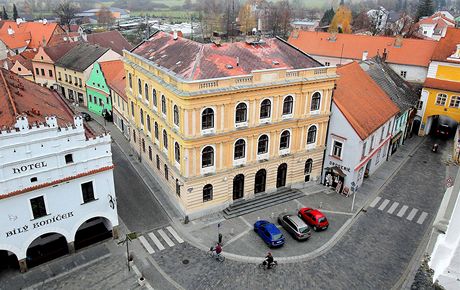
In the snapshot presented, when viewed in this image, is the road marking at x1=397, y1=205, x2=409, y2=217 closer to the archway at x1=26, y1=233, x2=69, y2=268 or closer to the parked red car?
the parked red car

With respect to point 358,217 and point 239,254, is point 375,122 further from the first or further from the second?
point 239,254

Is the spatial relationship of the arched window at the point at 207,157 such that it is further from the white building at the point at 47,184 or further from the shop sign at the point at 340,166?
the shop sign at the point at 340,166

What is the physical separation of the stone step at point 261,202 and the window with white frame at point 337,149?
5.60 m

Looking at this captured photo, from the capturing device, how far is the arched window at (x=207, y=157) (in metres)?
34.5

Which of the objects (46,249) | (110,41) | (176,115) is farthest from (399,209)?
(110,41)

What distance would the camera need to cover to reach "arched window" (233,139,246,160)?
1421 inches

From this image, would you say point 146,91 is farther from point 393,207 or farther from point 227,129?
point 393,207

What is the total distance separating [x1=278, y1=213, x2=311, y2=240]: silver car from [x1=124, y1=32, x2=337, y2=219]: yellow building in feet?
18.4

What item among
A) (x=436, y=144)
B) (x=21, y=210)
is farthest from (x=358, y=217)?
(x=21, y=210)

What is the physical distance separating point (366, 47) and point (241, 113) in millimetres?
42875

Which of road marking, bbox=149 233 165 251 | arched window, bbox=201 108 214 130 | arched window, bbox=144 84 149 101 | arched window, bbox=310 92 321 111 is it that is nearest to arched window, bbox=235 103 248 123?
arched window, bbox=201 108 214 130

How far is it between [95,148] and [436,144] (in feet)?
148

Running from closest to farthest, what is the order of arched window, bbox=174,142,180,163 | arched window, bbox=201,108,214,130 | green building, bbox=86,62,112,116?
arched window, bbox=201,108,214,130 < arched window, bbox=174,142,180,163 < green building, bbox=86,62,112,116

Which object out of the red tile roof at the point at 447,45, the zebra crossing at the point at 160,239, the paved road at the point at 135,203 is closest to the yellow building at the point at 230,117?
the paved road at the point at 135,203
